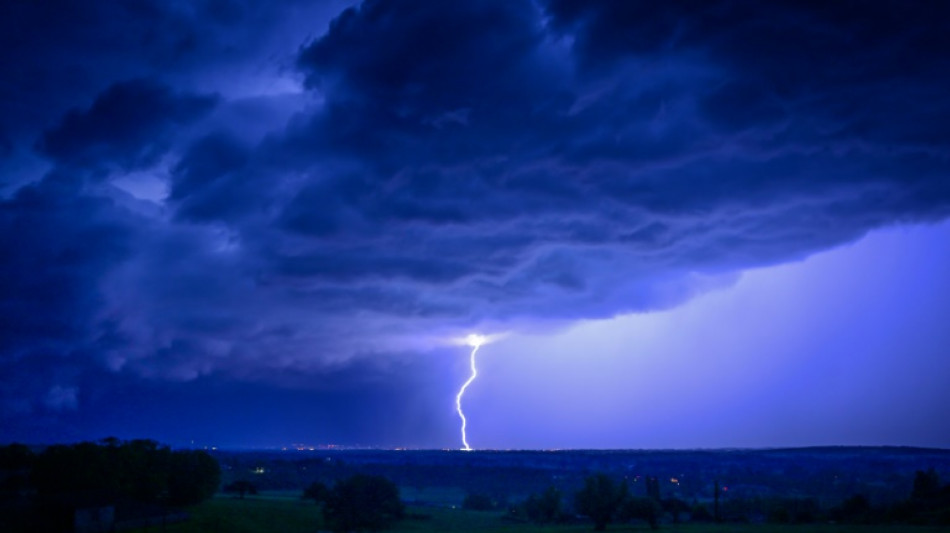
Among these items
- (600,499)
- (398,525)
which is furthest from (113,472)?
(600,499)

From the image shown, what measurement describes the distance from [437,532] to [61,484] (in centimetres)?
4804

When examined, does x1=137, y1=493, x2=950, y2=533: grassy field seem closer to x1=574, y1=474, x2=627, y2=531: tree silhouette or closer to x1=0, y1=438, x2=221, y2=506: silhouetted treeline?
x1=574, y1=474, x2=627, y2=531: tree silhouette

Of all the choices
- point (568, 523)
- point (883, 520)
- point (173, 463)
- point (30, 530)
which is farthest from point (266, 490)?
point (883, 520)

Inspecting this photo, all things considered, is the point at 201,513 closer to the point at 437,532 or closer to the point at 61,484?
the point at 61,484

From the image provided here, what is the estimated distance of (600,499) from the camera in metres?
113

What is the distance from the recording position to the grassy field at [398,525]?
289 feet

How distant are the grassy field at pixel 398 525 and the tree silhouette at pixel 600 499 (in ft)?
6.69

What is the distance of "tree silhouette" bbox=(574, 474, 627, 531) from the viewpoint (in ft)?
364

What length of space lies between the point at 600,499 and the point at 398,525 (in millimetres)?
32136

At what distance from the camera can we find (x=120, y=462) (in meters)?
97.3

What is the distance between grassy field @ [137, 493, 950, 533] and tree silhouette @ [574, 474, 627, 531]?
2.04m

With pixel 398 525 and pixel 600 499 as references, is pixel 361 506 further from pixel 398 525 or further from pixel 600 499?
pixel 600 499

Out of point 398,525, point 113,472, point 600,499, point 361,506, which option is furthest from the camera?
point 398,525

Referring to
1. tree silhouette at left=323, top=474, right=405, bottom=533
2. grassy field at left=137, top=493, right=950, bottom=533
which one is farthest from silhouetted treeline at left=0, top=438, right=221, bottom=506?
tree silhouette at left=323, top=474, right=405, bottom=533
